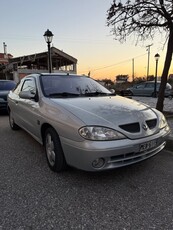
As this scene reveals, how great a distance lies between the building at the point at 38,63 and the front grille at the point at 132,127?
21.5 meters

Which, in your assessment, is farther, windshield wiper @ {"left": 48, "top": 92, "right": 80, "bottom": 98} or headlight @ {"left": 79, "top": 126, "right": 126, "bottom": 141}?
windshield wiper @ {"left": 48, "top": 92, "right": 80, "bottom": 98}

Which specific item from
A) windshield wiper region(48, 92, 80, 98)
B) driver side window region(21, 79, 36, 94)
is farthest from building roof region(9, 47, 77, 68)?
windshield wiper region(48, 92, 80, 98)

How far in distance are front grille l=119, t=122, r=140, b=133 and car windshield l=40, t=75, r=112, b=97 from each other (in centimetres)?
135

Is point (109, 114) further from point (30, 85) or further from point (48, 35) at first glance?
point (48, 35)

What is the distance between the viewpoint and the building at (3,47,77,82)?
2398 centimetres

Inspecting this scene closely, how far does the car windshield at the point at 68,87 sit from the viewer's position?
3834 millimetres

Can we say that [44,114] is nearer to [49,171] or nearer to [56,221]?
[49,171]

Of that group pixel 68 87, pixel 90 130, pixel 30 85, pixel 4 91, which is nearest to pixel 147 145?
pixel 90 130

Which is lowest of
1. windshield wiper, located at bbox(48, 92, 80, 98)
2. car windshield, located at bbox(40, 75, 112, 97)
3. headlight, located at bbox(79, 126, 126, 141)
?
headlight, located at bbox(79, 126, 126, 141)

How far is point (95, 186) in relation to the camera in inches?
114

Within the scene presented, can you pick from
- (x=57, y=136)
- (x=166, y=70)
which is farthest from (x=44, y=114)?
(x=166, y=70)

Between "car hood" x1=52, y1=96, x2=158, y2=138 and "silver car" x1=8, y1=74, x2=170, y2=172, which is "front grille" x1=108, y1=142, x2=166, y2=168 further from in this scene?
"car hood" x1=52, y1=96, x2=158, y2=138

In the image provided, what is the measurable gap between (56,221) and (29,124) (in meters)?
2.39

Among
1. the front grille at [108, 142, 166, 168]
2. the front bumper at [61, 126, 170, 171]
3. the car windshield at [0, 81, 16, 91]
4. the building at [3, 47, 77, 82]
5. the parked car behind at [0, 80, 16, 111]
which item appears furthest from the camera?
the building at [3, 47, 77, 82]
